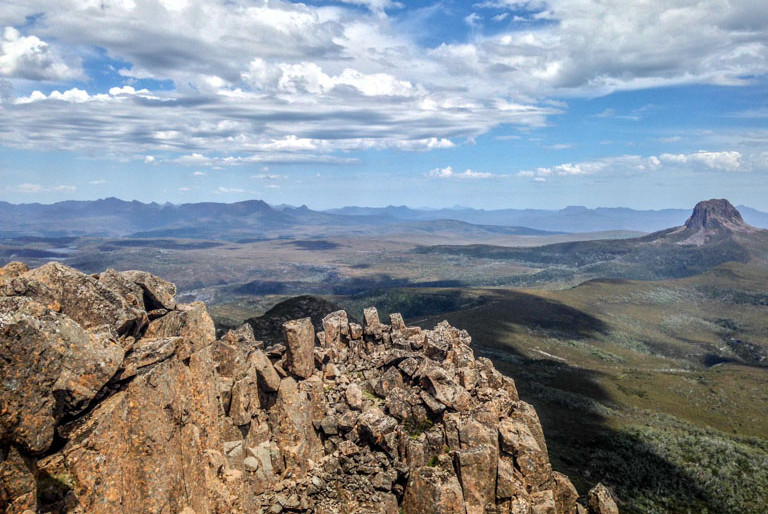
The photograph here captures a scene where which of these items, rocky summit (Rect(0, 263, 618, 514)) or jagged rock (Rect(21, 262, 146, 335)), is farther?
jagged rock (Rect(21, 262, 146, 335))

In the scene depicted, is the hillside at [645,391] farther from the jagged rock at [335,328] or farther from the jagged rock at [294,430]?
the jagged rock at [294,430]

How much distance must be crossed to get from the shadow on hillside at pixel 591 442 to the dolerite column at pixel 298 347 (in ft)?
115

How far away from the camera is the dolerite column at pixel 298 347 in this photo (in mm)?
30833

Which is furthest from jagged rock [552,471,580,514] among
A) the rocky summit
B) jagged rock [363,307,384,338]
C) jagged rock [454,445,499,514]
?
jagged rock [363,307,384,338]

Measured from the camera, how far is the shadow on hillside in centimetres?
5145

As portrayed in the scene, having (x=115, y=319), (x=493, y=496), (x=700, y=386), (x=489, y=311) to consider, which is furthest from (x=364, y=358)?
(x=489, y=311)

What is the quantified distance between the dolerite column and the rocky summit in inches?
4.8

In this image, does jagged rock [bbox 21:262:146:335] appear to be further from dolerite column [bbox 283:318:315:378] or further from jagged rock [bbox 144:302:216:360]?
dolerite column [bbox 283:318:315:378]

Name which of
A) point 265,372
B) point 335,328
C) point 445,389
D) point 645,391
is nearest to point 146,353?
point 265,372

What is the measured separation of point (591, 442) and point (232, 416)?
195ft

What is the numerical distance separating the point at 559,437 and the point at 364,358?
4554 cm

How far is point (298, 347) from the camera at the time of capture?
31219mm

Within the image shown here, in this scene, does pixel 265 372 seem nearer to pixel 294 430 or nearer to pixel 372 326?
pixel 294 430

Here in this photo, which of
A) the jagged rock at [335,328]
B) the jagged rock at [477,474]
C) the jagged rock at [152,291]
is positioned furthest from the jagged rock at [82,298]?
the jagged rock at [477,474]
